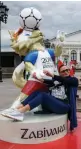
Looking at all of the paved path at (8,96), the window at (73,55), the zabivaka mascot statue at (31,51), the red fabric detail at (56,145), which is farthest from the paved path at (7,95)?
the window at (73,55)

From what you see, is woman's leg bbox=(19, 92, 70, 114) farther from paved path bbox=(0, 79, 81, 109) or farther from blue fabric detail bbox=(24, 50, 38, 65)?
paved path bbox=(0, 79, 81, 109)

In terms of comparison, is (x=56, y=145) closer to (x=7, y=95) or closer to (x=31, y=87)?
(x=31, y=87)

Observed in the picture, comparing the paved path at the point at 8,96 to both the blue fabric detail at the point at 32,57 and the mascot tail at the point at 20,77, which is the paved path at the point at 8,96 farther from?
the blue fabric detail at the point at 32,57

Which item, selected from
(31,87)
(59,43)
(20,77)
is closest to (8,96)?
(20,77)

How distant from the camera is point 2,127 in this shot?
12.1 ft

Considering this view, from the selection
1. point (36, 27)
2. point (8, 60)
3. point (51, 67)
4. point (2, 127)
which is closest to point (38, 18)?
point (36, 27)

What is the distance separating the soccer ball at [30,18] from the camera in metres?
4.10

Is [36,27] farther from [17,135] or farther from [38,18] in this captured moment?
[17,135]

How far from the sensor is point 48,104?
3.86 meters

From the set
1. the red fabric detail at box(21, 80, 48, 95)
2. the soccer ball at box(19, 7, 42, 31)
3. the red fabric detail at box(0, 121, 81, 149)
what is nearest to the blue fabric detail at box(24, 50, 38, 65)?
the red fabric detail at box(21, 80, 48, 95)

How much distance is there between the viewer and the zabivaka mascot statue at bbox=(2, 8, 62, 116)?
3.92m

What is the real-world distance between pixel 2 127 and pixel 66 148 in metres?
0.88

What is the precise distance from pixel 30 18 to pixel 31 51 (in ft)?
1.61

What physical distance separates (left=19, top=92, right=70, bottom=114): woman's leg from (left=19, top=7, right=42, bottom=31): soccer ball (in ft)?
3.50
